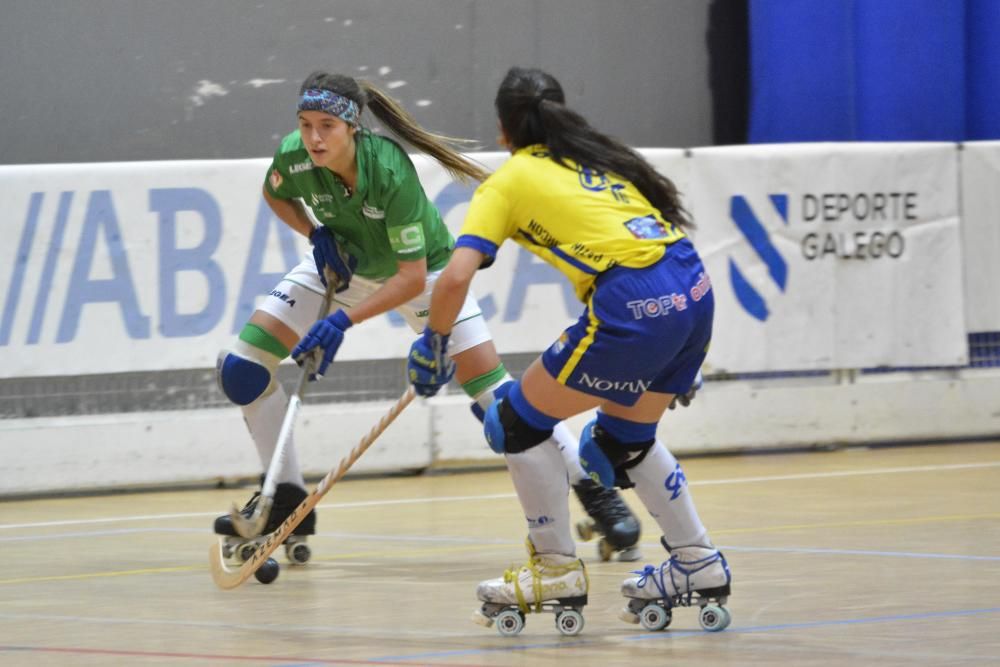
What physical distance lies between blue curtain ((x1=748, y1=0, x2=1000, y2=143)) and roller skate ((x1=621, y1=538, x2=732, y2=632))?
640 cm

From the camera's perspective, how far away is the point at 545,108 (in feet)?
15.1

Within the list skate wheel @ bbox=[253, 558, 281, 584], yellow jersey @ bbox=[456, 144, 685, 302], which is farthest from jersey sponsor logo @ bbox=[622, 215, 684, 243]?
skate wheel @ bbox=[253, 558, 281, 584]

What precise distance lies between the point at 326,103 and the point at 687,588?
218cm

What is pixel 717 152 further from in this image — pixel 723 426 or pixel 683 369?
pixel 683 369

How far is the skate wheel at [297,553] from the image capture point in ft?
20.4

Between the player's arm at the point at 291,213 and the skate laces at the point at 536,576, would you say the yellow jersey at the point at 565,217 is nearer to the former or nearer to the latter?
the skate laces at the point at 536,576

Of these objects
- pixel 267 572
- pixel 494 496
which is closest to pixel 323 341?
pixel 267 572

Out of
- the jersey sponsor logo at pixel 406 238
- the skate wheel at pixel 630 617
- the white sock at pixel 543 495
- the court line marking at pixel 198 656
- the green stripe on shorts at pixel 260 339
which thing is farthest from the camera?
the green stripe on shorts at pixel 260 339

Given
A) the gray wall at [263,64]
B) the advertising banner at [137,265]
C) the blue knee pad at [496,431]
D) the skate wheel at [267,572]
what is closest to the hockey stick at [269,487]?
the skate wheel at [267,572]

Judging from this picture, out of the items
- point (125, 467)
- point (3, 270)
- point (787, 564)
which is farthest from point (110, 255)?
point (787, 564)

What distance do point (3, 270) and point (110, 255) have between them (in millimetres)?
515

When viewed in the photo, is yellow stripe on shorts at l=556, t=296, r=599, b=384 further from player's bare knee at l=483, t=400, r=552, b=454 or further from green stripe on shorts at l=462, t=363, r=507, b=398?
green stripe on shorts at l=462, t=363, r=507, b=398

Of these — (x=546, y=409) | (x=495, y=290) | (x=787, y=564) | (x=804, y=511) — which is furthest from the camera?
(x=495, y=290)

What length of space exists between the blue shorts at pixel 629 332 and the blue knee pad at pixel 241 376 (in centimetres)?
188
